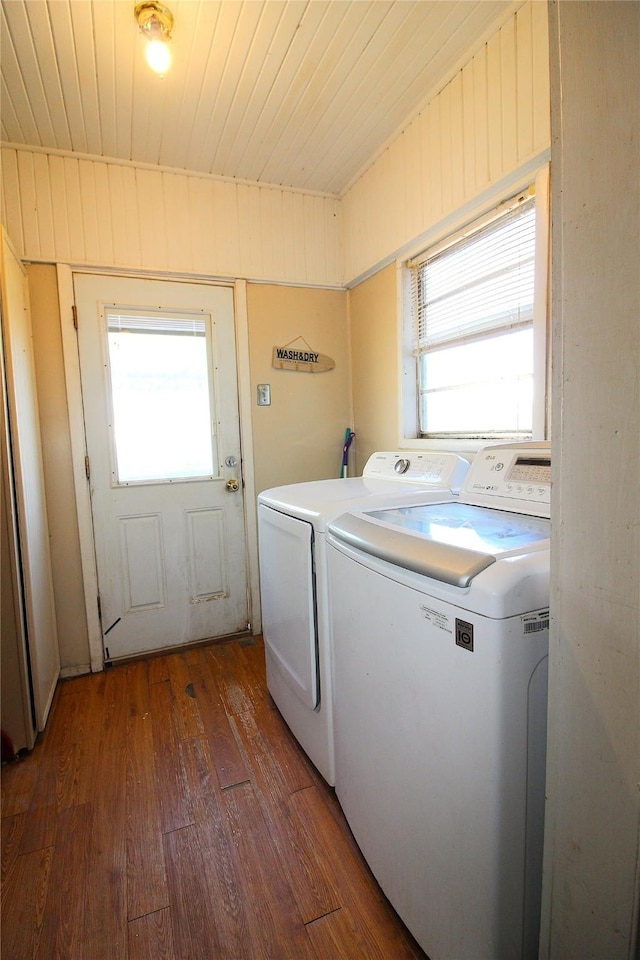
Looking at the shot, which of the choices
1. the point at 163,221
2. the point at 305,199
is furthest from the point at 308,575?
the point at 305,199

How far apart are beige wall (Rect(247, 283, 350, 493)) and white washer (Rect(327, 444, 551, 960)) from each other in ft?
5.11

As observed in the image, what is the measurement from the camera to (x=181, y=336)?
249 centimetres

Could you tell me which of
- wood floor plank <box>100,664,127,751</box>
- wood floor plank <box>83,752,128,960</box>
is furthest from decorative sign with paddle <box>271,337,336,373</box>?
wood floor plank <box>83,752,128,960</box>

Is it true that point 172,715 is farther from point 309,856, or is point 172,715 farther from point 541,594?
point 541,594

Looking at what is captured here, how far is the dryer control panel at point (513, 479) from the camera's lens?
1.24 metres

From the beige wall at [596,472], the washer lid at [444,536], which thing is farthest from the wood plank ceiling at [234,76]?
the washer lid at [444,536]

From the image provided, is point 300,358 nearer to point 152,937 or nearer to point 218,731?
point 218,731

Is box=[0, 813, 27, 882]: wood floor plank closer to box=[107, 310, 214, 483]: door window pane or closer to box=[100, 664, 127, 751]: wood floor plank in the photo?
box=[100, 664, 127, 751]: wood floor plank

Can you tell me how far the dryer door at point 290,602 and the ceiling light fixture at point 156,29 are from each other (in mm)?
1632

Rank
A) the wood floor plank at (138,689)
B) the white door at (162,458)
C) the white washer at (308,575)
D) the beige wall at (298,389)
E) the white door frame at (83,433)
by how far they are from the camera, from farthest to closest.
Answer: the beige wall at (298,389), the white door at (162,458), the white door frame at (83,433), the wood floor plank at (138,689), the white washer at (308,575)

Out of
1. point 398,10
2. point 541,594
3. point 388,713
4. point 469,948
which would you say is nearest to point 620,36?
point 541,594

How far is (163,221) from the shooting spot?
237 cm

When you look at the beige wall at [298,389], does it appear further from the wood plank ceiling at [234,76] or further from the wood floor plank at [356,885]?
the wood floor plank at [356,885]

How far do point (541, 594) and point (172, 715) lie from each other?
1.82 m
